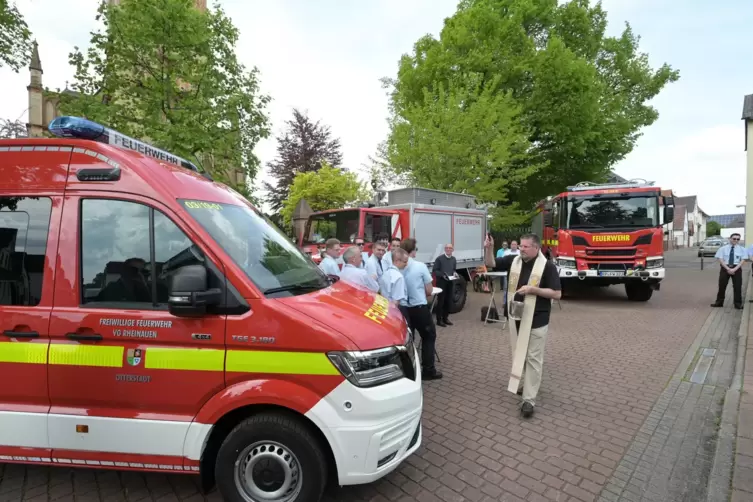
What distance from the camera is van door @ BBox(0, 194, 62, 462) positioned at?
2660 mm

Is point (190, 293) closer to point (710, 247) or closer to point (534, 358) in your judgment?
point (534, 358)

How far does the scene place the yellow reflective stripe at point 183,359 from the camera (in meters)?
2.55

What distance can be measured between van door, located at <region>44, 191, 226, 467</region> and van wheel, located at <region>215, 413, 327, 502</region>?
0.30 metres

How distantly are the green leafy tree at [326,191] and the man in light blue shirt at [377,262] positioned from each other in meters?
21.4

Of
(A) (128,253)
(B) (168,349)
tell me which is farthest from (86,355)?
(A) (128,253)

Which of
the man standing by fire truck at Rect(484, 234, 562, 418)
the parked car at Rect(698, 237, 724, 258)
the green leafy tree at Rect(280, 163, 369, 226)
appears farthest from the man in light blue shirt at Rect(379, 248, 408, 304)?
the parked car at Rect(698, 237, 724, 258)

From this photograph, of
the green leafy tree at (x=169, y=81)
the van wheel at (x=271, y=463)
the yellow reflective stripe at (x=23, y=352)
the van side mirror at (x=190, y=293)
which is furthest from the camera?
the green leafy tree at (x=169, y=81)

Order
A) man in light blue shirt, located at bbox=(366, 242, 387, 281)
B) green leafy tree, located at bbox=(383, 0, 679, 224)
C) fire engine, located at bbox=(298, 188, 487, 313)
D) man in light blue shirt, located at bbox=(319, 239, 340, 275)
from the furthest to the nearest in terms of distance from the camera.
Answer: green leafy tree, located at bbox=(383, 0, 679, 224) < fire engine, located at bbox=(298, 188, 487, 313) < man in light blue shirt, located at bbox=(366, 242, 387, 281) < man in light blue shirt, located at bbox=(319, 239, 340, 275)

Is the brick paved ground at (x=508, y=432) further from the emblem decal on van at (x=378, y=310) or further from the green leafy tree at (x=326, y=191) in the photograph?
the green leafy tree at (x=326, y=191)

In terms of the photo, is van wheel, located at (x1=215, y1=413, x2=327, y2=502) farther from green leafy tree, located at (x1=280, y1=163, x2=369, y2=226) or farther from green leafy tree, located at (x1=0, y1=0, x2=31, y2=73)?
green leafy tree, located at (x1=280, y1=163, x2=369, y2=226)

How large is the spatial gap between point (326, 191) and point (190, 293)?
26.8 metres

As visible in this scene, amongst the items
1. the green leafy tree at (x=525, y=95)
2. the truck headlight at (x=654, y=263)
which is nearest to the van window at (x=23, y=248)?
the truck headlight at (x=654, y=263)

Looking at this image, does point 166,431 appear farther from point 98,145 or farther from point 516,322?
point 516,322

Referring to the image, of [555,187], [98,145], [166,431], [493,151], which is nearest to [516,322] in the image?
[166,431]
